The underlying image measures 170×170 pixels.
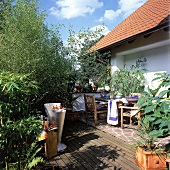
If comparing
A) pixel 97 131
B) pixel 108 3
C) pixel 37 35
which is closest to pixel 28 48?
pixel 37 35

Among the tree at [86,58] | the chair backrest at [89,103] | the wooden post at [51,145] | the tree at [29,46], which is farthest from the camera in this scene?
the tree at [86,58]

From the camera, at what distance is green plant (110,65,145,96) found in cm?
598

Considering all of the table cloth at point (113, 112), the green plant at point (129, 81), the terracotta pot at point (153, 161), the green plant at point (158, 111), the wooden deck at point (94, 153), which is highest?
the green plant at point (129, 81)

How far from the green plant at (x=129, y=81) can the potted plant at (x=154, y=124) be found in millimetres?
3607

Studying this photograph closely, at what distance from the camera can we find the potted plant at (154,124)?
183cm

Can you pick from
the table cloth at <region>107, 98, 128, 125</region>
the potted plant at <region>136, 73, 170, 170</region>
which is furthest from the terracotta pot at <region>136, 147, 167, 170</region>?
the table cloth at <region>107, 98, 128, 125</region>

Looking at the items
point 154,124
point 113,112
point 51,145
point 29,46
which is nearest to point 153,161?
point 154,124

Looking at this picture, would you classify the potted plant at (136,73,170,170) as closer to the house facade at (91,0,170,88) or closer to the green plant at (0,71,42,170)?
the green plant at (0,71,42,170)

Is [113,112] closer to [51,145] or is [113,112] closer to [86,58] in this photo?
[51,145]

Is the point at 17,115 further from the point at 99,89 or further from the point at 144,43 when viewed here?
the point at 99,89

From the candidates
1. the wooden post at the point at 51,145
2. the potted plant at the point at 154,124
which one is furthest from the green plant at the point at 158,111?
the wooden post at the point at 51,145

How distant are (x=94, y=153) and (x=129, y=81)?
373 centimetres

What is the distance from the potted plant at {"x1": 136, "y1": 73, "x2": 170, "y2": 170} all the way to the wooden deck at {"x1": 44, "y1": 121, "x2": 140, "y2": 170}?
269 millimetres

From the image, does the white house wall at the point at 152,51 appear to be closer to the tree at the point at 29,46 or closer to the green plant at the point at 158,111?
the tree at the point at 29,46
